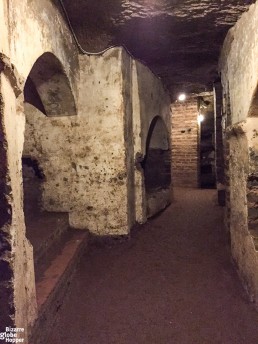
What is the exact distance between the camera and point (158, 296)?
2734 millimetres

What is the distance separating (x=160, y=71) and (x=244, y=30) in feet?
7.98

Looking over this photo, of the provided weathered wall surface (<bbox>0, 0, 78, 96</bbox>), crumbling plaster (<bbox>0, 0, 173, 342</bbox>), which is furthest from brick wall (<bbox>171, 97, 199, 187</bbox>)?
weathered wall surface (<bbox>0, 0, 78, 96</bbox>)

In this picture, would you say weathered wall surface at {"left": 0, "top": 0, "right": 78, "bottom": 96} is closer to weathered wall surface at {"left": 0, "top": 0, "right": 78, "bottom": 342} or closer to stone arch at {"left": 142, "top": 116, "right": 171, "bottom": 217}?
weathered wall surface at {"left": 0, "top": 0, "right": 78, "bottom": 342}

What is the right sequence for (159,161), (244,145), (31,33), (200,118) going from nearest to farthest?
(31,33)
(244,145)
(159,161)
(200,118)

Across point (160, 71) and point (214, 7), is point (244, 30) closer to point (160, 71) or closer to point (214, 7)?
point (214, 7)

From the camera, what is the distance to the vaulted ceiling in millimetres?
2771

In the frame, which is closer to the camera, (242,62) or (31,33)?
(31,33)

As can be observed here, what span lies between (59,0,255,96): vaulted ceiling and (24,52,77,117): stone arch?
57 centimetres

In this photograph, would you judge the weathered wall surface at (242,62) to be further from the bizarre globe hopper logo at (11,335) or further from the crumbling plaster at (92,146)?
the bizarre globe hopper logo at (11,335)

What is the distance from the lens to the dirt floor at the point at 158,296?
2203mm

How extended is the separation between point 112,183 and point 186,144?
18.6 feet

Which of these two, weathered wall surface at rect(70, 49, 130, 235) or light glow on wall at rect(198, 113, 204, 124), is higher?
light glow on wall at rect(198, 113, 204, 124)

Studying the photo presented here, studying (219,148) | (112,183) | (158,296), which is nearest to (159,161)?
(219,148)

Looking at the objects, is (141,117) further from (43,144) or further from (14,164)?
(14,164)
